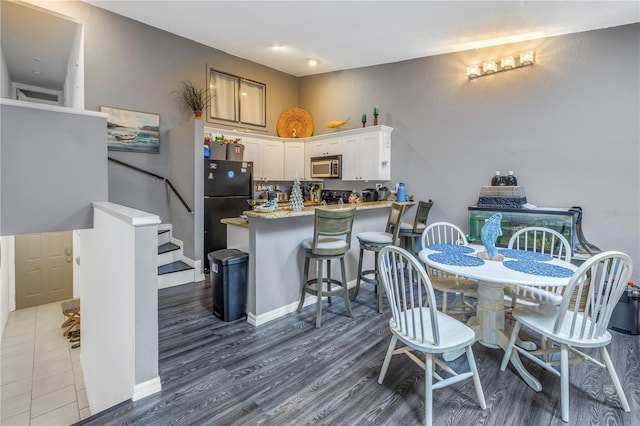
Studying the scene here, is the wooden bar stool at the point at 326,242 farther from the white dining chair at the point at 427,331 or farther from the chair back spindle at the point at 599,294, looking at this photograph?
the chair back spindle at the point at 599,294

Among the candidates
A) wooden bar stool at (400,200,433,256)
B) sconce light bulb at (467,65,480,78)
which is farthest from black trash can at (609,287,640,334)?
sconce light bulb at (467,65,480,78)

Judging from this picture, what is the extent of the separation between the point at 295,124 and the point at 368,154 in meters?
2.01

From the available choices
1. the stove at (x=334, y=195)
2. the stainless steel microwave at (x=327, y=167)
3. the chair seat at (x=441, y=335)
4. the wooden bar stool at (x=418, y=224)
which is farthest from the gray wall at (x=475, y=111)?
the chair seat at (x=441, y=335)

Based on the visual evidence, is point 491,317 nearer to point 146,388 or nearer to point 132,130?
point 146,388

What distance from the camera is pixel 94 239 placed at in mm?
2932

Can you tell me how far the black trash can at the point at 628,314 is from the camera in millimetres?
2908

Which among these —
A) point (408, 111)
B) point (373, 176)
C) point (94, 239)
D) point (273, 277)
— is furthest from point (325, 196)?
point (94, 239)

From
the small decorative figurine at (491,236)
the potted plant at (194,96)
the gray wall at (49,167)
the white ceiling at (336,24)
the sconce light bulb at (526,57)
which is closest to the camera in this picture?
the small decorative figurine at (491,236)

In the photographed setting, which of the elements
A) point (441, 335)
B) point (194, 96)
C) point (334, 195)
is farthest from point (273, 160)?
point (441, 335)

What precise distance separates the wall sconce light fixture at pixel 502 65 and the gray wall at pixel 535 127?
0.08 metres

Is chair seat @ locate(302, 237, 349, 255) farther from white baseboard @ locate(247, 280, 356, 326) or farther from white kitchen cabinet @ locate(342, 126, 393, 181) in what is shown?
white kitchen cabinet @ locate(342, 126, 393, 181)

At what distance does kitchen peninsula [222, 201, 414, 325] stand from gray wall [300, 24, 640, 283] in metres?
2.60

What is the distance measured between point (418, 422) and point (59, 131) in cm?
373

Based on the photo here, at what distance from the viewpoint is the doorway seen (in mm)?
5188
